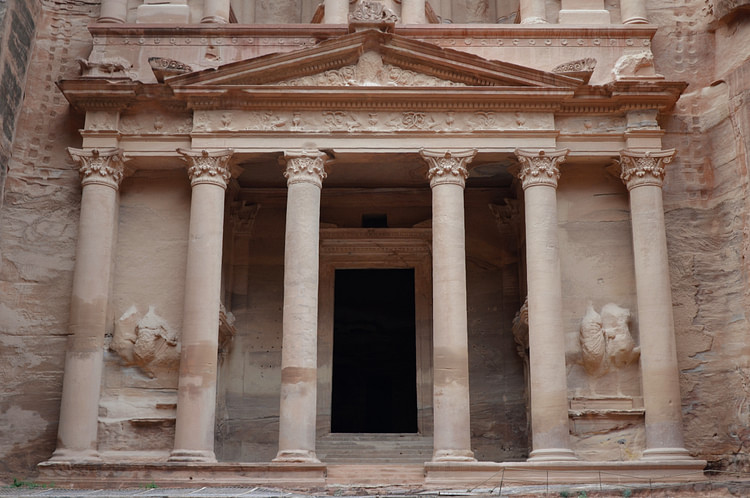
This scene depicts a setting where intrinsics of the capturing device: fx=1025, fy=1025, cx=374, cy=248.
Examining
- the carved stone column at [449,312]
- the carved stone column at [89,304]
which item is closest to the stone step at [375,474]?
the carved stone column at [449,312]

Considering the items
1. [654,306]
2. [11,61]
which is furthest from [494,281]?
[11,61]

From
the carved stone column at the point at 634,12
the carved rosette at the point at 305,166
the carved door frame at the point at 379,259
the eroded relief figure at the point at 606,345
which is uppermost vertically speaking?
the carved stone column at the point at 634,12

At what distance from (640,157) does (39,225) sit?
441 inches

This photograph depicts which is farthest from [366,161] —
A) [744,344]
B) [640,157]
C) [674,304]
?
[744,344]

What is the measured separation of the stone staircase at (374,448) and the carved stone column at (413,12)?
8220 millimetres

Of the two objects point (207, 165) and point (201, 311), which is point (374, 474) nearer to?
point (201, 311)

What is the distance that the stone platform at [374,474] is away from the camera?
16.5m

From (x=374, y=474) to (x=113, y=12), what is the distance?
34.4 feet

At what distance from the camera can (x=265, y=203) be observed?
21.7m

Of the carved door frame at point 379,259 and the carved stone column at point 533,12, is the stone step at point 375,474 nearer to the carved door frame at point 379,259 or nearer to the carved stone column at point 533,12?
the carved door frame at point 379,259

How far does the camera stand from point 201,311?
17.8 m

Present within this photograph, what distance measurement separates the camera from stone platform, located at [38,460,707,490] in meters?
16.5

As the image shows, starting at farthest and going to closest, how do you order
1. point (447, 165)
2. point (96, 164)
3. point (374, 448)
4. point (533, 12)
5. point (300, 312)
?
point (533, 12) < point (374, 448) < point (96, 164) < point (447, 165) < point (300, 312)

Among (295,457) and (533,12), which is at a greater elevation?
(533,12)
